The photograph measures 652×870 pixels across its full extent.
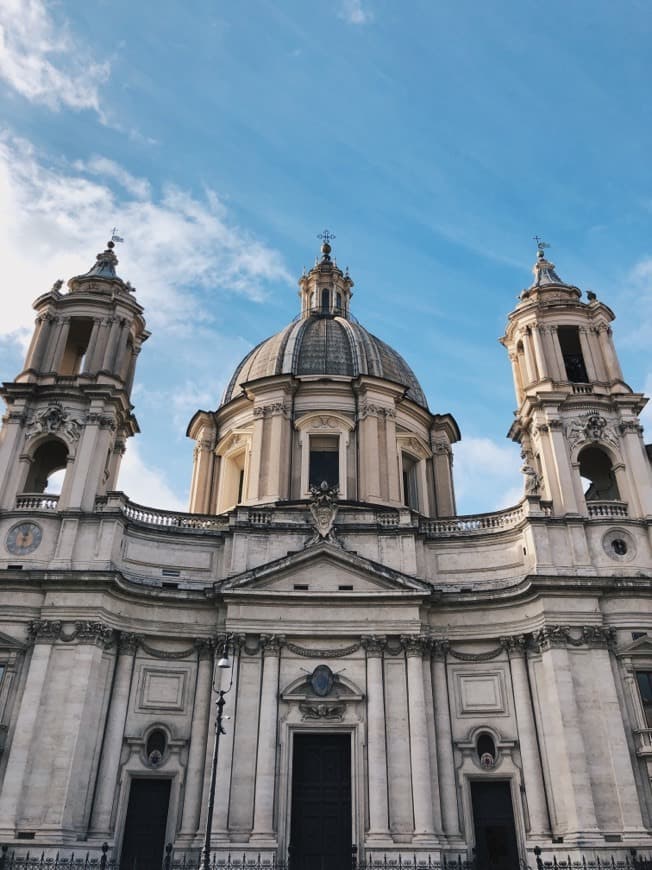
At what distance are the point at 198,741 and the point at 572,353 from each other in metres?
22.9

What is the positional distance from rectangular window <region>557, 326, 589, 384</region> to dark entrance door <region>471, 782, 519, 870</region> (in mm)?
17257

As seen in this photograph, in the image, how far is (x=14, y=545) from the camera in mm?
26672

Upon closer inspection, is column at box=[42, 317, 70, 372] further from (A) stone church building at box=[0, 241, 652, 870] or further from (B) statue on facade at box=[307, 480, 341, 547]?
(B) statue on facade at box=[307, 480, 341, 547]

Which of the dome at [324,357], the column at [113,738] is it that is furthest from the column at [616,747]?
the dome at [324,357]

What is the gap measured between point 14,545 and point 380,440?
15603mm

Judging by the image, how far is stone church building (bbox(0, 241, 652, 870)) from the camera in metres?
23.0

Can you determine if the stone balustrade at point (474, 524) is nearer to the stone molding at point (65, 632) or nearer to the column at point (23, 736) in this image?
the stone molding at point (65, 632)

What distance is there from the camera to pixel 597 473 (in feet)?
106

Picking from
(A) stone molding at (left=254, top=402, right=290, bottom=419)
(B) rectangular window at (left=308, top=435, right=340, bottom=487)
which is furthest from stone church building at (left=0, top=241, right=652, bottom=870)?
(A) stone molding at (left=254, top=402, right=290, bottom=419)

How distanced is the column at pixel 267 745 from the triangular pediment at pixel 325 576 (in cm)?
205

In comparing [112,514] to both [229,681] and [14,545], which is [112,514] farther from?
[229,681]

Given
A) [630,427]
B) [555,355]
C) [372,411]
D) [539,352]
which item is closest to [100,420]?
[372,411]

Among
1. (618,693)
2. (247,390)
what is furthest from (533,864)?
(247,390)

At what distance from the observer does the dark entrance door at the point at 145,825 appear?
75.8ft
